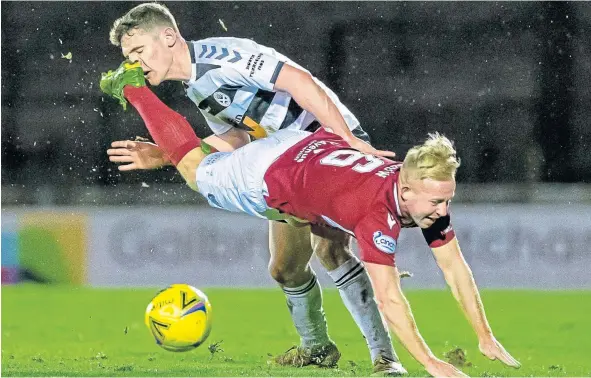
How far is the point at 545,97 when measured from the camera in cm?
1093

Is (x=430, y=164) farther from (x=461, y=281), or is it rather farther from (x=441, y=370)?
(x=441, y=370)

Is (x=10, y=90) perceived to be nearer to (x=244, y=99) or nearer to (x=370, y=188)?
(x=244, y=99)

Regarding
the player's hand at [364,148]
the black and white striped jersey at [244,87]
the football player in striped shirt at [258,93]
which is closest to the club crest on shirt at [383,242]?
the player's hand at [364,148]

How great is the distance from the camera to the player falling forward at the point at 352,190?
4020 mm

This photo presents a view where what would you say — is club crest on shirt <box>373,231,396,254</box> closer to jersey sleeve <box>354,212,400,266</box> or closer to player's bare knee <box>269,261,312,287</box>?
jersey sleeve <box>354,212,400,266</box>

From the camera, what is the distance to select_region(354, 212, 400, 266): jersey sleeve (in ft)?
13.1

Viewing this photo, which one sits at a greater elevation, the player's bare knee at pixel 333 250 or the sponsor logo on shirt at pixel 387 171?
the sponsor logo on shirt at pixel 387 171

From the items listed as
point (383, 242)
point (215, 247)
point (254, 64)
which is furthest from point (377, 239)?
point (215, 247)

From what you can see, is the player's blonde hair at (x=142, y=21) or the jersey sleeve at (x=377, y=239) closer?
the jersey sleeve at (x=377, y=239)

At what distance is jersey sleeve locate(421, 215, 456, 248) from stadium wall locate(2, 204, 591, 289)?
4.67m

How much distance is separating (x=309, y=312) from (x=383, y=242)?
49.5 inches

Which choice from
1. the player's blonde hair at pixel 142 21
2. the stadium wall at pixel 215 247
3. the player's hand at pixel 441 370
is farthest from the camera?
the stadium wall at pixel 215 247

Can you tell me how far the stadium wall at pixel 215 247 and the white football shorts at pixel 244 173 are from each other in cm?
437

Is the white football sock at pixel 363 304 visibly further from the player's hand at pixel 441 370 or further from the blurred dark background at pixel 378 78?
the blurred dark background at pixel 378 78
